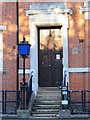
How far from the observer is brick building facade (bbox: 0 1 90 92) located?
1482cm

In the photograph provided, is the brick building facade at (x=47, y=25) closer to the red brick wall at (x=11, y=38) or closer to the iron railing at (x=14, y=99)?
the red brick wall at (x=11, y=38)

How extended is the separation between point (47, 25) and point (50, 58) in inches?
58.4

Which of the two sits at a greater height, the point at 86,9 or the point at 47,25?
the point at 86,9

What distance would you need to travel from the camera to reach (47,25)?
50.3ft

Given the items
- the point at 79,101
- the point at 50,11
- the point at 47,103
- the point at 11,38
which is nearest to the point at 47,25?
the point at 50,11

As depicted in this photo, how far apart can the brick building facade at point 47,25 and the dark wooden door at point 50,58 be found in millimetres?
501

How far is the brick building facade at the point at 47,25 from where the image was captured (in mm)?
14820

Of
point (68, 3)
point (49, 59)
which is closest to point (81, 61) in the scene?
point (49, 59)

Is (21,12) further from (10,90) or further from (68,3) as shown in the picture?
(10,90)

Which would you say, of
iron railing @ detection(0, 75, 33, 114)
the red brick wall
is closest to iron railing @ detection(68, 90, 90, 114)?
iron railing @ detection(0, 75, 33, 114)

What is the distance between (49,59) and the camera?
1577cm

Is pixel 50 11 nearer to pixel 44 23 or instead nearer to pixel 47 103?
pixel 44 23

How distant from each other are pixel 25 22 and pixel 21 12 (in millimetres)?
473

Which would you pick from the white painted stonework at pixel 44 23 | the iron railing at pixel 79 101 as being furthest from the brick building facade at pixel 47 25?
the iron railing at pixel 79 101
